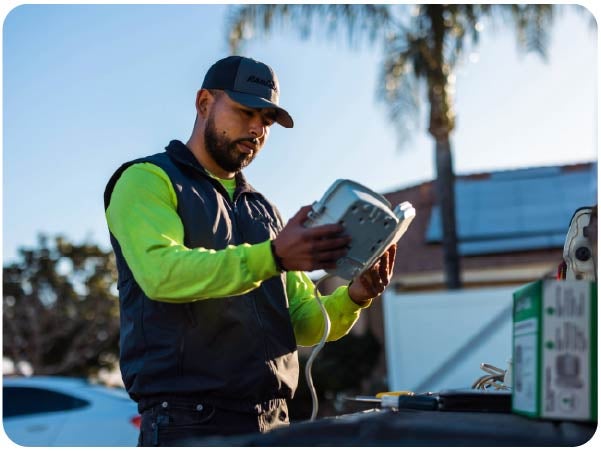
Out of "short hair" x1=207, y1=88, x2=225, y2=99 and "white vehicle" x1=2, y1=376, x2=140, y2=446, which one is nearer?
"short hair" x1=207, y1=88, x2=225, y2=99

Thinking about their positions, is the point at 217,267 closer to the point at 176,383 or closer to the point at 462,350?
the point at 176,383

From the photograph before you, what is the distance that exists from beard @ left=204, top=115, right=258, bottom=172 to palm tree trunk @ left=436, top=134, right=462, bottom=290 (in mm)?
11889

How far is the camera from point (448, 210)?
14922 mm

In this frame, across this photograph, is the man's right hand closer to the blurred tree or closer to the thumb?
the thumb

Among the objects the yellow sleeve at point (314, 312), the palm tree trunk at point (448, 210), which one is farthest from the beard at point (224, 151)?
the palm tree trunk at point (448, 210)

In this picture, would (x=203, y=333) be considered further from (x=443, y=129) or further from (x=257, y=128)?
(x=443, y=129)

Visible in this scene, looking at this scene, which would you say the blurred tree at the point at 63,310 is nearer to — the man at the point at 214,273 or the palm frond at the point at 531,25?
the palm frond at the point at 531,25

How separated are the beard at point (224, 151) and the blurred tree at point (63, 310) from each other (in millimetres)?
17883

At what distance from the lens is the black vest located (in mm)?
2799

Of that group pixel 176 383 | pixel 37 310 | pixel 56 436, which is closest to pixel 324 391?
pixel 37 310

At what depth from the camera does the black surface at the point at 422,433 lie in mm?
1874

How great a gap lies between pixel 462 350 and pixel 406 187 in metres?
8.01

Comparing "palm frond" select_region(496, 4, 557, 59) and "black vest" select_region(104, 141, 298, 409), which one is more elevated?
"palm frond" select_region(496, 4, 557, 59)

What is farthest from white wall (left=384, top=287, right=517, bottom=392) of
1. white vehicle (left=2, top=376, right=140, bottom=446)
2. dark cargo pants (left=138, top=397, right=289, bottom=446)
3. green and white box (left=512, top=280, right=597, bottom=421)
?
green and white box (left=512, top=280, right=597, bottom=421)
